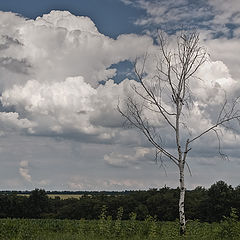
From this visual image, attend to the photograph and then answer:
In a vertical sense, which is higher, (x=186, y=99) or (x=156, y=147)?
(x=186, y=99)

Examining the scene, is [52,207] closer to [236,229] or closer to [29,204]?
[29,204]

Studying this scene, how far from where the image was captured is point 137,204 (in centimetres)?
7456

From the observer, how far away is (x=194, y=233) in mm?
18766

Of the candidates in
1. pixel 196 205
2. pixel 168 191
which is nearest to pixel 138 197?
pixel 168 191

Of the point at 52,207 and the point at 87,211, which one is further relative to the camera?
the point at 52,207

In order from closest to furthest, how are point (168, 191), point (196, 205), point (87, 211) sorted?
1. point (196, 205)
2. point (87, 211)
3. point (168, 191)

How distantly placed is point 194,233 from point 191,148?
434cm

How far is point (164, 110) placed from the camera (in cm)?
2164

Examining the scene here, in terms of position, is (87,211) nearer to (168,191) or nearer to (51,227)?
(168,191)

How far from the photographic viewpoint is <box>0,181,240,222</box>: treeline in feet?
214

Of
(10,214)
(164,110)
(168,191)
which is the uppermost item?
(164,110)

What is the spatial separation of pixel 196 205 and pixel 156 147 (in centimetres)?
5064

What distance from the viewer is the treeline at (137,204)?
2566 inches

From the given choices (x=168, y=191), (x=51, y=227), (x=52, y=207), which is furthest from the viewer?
(x=52, y=207)
